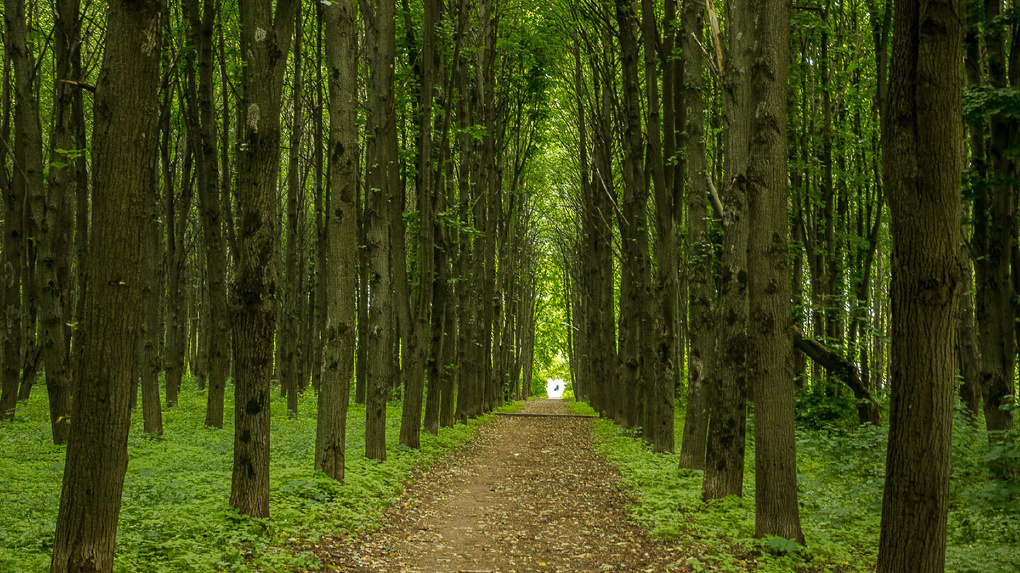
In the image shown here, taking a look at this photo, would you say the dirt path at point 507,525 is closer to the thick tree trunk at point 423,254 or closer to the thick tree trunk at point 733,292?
the thick tree trunk at point 423,254

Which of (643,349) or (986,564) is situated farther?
(643,349)

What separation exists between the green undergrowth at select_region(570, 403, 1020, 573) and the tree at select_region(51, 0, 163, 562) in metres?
4.94

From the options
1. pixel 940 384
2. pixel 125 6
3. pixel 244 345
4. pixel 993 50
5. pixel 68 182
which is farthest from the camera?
pixel 68 182

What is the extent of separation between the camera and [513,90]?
2212 centimetres

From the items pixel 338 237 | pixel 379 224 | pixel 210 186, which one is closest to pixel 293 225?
pixel 210 186

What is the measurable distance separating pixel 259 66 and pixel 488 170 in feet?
46.2

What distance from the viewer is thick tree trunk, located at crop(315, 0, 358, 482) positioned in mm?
9078

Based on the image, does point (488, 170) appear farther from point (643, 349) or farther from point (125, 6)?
point (125, 6)

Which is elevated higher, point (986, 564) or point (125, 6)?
point (125, 6)

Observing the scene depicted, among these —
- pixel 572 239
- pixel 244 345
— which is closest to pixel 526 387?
pixel 572 239

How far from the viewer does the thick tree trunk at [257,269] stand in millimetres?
6750

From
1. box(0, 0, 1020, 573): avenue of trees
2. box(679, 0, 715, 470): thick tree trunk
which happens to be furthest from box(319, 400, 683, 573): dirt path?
box(679, 0, 715, 470): thick tree trunk

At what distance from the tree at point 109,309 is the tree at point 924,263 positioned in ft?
15.1

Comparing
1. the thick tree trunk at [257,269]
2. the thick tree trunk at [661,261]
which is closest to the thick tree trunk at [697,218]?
the thick tree trunk at [661,261]
